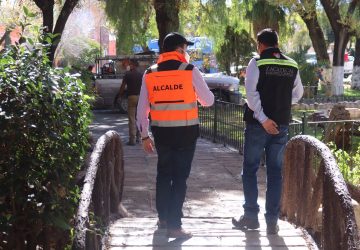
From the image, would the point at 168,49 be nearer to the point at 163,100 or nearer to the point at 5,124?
the point at 163,100

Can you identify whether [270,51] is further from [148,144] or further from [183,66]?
[148,144]

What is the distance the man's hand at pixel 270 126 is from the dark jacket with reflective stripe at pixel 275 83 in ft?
0.26

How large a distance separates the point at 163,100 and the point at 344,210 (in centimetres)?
196

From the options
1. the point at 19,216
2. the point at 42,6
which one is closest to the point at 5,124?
the point at 19,216

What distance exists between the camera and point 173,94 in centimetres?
515

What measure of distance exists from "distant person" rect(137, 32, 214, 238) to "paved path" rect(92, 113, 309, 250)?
29cm

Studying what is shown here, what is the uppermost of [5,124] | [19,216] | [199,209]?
[5,124]

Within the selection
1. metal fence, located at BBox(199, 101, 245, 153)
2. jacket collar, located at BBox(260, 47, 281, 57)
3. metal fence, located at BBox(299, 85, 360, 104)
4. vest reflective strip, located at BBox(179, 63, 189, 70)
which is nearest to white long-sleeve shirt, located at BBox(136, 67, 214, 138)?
vest reflective strip, located at BBox(179, 63, 189, 70)

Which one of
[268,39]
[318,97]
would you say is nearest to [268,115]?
[268,39]

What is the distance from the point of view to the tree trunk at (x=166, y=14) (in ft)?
63.5

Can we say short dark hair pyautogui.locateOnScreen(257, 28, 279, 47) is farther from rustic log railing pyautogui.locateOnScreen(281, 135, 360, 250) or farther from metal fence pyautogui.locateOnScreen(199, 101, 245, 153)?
metal fence pyautogui.locateOnScreen(199, 101, 245, 153)

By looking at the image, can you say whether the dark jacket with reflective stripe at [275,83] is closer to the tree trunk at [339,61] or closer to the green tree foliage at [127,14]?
the green tree foliage at [127,14]

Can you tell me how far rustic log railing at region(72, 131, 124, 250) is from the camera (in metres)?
3.26

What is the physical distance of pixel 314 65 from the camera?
2811cm
